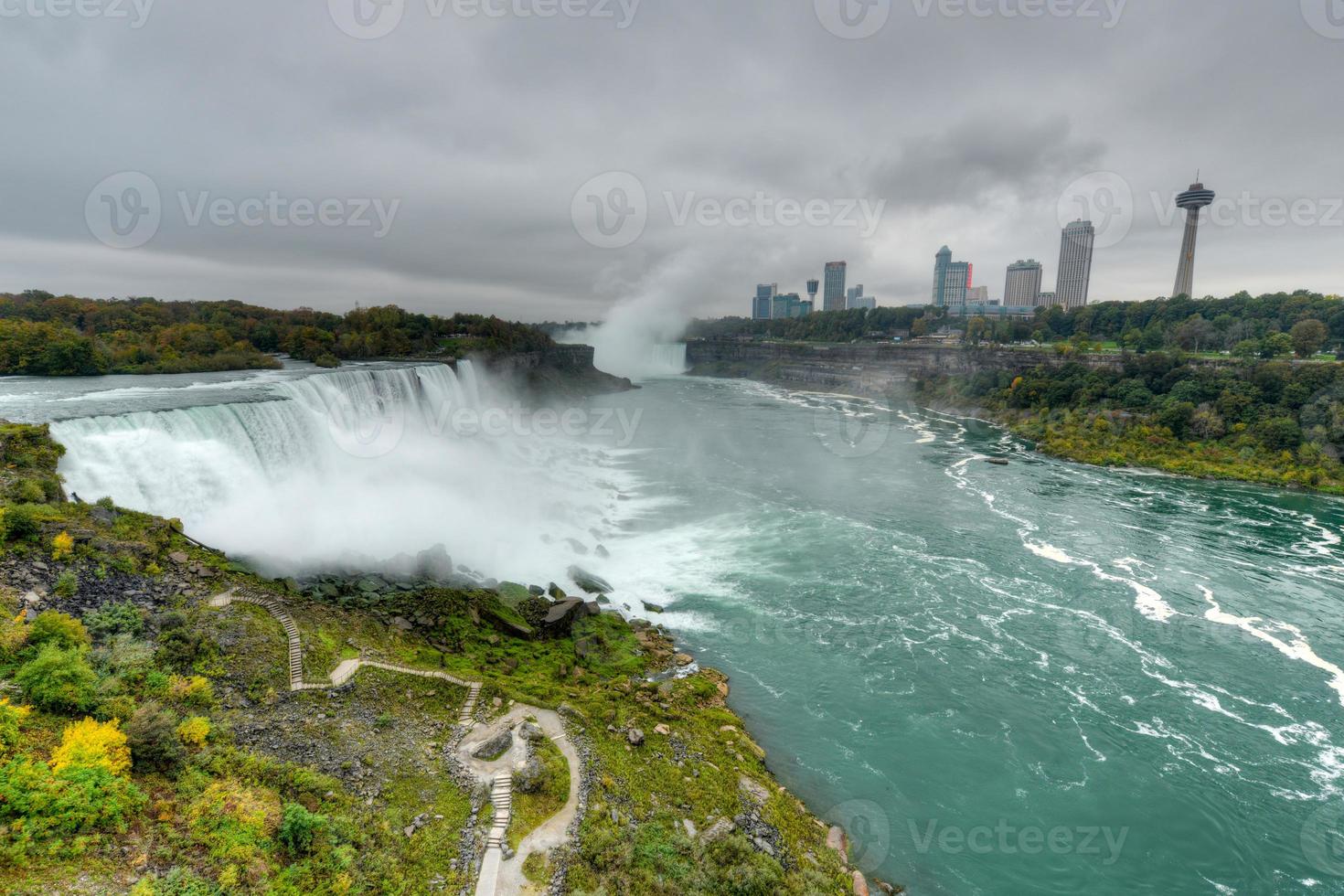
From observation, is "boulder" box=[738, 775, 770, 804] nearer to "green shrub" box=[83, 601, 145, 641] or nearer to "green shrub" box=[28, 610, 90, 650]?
"green shrub" box=[28, 610, 90, 650]

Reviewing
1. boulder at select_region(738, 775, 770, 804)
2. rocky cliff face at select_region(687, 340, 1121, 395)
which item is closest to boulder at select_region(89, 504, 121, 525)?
boulder at select_region(738, 775, 770, 804)

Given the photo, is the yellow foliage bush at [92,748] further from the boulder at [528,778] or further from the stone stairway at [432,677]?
the boulder at [528,778]

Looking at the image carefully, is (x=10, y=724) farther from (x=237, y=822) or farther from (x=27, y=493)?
(x=27, y=493)

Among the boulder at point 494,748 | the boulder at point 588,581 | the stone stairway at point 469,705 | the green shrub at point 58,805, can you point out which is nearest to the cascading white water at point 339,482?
the boulder at point 588,581

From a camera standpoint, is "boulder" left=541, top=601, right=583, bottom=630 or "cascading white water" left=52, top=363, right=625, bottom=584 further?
"cascading white water" left=52, top=363, right=625, bottom=584

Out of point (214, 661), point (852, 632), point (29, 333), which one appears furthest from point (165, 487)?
point (29, 333)

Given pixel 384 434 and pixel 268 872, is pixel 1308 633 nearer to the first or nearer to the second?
pixel 268 872
